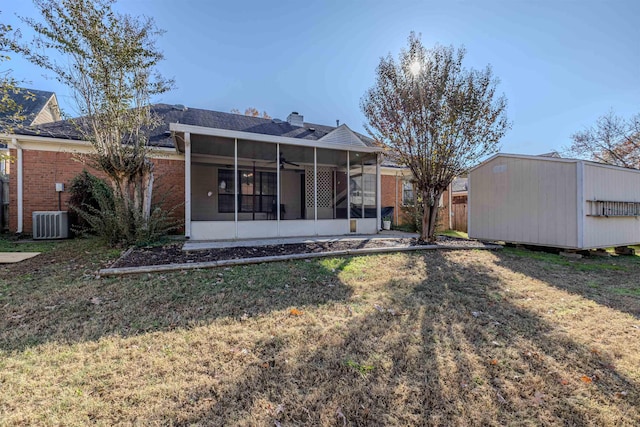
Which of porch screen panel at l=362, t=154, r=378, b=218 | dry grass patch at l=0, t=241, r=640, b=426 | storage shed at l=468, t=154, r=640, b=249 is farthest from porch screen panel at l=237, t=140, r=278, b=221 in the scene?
storage shed at l=468, t=154, r=640, b=249

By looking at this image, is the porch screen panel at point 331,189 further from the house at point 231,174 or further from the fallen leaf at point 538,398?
the fallen leaf at point 538,398

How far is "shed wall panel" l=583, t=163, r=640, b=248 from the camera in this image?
7.49 m

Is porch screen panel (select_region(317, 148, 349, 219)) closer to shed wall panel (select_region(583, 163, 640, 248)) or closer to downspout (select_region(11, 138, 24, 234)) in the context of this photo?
shed wall panel (select_region(583, 163, 640, 248))

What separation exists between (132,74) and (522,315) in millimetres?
8939

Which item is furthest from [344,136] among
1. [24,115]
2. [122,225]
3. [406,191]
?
[24,115]

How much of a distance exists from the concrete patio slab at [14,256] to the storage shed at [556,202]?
12.3 m

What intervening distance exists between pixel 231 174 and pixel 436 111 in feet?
26.3

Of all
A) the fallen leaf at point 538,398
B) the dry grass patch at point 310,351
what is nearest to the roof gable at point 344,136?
the dry grass patch at point 310,351

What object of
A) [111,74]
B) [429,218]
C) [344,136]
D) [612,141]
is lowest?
[429,218]

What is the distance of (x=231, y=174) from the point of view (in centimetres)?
1172

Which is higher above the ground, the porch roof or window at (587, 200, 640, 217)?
the porch roof

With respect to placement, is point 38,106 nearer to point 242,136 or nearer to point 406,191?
point 242,136

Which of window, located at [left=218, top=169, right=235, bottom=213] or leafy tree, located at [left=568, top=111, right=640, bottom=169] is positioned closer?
window, located at [left=218, top=169, right=235, bottom=213]

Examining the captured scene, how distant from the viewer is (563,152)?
1733cm
